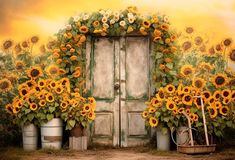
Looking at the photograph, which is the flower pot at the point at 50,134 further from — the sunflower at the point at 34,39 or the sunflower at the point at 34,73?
the sunflower at the point at 34,39

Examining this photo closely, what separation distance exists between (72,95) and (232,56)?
8.75 ft

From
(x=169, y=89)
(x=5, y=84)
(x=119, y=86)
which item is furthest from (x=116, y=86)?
(x=5, y=84)

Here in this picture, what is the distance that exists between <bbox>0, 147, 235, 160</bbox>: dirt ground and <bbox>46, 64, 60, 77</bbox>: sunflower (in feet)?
4.15

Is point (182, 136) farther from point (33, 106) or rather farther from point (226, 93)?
point (33, 106)

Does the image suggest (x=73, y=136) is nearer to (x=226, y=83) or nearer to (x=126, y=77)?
(x=126, y=77)

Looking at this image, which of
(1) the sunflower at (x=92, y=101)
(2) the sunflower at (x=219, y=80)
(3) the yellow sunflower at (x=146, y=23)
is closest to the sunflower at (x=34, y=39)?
(1) the sunflower at (x=92, y=101)

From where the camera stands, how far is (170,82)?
7.16 meters

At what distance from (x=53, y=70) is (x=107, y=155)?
1693mm

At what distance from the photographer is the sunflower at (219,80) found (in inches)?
272

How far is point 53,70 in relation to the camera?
23.5 ft

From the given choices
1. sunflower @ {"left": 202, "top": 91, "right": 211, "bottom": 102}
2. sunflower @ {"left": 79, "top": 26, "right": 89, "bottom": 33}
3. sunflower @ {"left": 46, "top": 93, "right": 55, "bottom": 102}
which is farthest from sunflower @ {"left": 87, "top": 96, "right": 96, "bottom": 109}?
sunflower @ {"left": 202, "top": 91, "right": 211, "bottom": 102}

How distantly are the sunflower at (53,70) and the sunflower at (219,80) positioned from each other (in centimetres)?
245

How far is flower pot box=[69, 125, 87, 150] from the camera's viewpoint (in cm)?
684

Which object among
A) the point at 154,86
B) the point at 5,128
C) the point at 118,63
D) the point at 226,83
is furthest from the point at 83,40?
the point at 226,83
